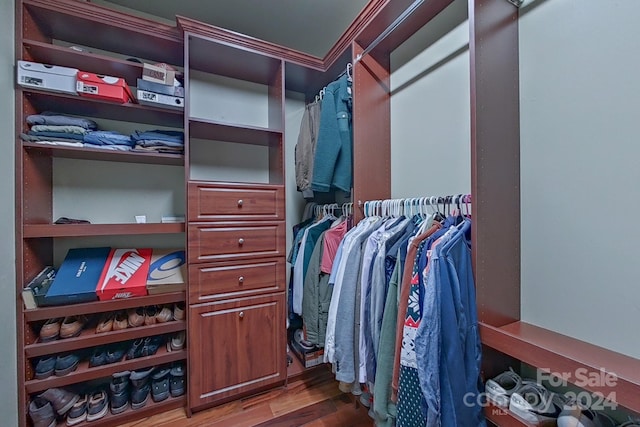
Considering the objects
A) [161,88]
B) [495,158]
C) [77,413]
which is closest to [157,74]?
[161,88]

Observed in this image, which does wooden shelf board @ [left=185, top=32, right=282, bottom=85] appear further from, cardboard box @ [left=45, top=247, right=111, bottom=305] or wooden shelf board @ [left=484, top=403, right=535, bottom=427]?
wooden shelf board @ [left=484, top=403, right=535, bottom=427]

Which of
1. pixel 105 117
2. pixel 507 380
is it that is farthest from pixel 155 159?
pixel 507 380

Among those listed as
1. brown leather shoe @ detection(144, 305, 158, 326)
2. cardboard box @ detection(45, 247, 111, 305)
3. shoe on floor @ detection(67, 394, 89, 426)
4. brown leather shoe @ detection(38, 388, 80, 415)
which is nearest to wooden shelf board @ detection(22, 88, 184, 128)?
cardboard box @ detection(45, 247, 111, 305)

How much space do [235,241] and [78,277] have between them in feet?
2.64

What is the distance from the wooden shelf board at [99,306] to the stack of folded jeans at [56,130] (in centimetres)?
81

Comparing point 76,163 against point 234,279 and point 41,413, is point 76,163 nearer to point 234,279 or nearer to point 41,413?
point 234,279

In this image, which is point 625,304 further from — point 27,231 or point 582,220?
point 27,231

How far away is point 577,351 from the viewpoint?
75cm

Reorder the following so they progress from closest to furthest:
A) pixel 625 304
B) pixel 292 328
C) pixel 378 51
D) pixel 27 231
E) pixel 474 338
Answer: pixel 625 304
pixel 474 338
pixel 27 231
pixel 378 51
pixel 292 328

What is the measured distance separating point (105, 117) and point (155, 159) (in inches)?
15.8

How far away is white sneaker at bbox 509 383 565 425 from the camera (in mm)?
761

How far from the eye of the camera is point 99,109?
1484 millimetres

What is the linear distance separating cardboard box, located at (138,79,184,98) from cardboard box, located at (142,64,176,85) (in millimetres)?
24

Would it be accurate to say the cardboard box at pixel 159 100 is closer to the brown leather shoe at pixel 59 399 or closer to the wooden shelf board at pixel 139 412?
the brown leather shoe at pixel 59 399
